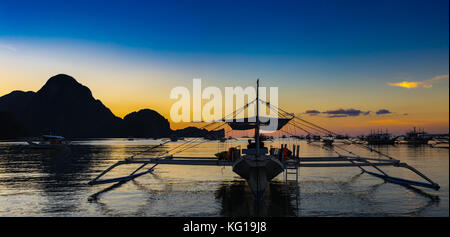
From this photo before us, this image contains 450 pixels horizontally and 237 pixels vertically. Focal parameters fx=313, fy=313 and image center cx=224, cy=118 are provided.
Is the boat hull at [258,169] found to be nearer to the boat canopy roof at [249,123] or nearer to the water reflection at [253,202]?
the water reflection at [253,202]

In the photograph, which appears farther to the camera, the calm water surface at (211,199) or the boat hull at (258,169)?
the boat hull at (258,169)

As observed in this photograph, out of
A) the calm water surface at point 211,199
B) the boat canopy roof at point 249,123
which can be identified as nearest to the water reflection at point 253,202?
→ the calm water surface at point 211,199

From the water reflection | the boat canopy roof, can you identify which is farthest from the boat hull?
the boat canopy roof

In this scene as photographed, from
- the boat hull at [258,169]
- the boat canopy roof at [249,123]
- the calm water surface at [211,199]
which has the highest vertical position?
the boat canopy roof at [249,123]

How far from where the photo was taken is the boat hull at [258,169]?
19.4 metres

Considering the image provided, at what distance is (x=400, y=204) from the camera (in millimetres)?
19203

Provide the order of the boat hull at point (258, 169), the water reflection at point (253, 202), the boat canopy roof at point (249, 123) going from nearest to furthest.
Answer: the water reflection at point (253, 202)
the boat hull at point (258, 169)
the boat canopy roof at point (249, 123)

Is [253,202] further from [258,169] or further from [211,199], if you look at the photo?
[211,199]

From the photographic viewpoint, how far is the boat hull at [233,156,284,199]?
19422 mm

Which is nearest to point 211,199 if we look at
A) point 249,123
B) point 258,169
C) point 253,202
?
point 253,202

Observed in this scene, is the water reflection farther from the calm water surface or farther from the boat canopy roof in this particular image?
the boat canopy roof

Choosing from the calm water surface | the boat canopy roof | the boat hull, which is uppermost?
the boat canopy roof
